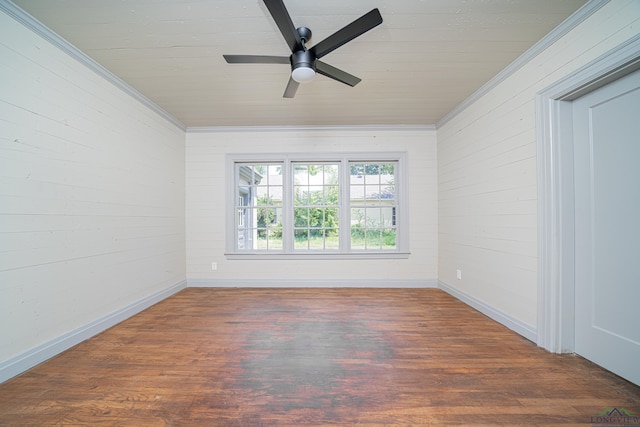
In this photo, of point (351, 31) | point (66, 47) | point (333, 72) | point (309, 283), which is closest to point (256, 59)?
point (333, 72)

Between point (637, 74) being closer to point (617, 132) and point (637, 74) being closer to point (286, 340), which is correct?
point (617, 132)

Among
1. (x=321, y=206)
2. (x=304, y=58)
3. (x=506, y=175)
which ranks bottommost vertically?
(x=321, y=206)

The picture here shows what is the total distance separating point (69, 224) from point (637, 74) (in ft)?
14.9

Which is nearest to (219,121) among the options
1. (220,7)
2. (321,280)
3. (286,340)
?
(220,7)

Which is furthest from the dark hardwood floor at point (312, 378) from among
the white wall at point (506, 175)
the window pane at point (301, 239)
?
the window pane at point (301, 239)

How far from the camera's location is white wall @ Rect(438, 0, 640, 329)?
6.16 ft

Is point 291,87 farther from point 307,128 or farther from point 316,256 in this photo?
point 316,256

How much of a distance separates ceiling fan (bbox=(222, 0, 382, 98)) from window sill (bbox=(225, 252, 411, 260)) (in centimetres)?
265

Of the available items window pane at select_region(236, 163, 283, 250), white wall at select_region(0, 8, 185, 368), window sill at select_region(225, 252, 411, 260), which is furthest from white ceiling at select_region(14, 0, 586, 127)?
window sill at select_region(225, 252, 411, 260)

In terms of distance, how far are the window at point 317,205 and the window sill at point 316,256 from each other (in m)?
0.05

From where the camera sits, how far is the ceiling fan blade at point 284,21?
4.83 ft

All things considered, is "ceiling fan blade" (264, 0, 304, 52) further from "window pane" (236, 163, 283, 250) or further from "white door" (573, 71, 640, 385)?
"window pane" (236, 163, 283, 250)

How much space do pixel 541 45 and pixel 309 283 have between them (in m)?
3.86

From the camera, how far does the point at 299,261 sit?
13.6ft
